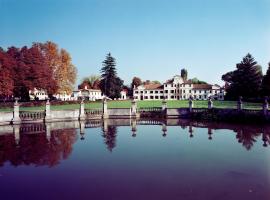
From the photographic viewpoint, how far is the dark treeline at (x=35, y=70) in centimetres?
3894

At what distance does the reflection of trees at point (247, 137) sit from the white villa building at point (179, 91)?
7633cm

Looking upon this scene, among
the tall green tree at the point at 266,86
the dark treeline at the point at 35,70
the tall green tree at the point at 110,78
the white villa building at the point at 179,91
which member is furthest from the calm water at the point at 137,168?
the white villa building at the point at 179,91

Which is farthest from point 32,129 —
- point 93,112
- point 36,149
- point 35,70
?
point 35,70

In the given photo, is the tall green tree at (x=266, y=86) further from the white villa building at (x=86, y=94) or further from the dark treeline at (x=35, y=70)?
the white villa building at (x=86, y=94)

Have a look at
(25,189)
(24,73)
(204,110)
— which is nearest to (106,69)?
(24,73)

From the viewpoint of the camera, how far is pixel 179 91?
3851 inches

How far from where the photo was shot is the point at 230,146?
1410 cm

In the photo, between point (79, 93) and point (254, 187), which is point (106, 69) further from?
point (254, 187)

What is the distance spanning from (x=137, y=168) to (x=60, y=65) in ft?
137

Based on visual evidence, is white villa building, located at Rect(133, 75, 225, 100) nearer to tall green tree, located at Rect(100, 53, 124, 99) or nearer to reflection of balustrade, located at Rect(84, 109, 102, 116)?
tall green tree, located at Rect(100, 53, 124, 99)

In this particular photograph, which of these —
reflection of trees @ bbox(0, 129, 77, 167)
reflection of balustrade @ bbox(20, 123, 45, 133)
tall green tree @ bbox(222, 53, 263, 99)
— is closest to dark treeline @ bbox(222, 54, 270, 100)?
tall green tree @ bbox(222, 53, 263, 99)

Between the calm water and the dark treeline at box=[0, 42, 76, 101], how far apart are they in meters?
26.3

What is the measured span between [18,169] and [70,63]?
4090cm

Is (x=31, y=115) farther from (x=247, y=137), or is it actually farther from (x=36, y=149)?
(x=247, y=137)
